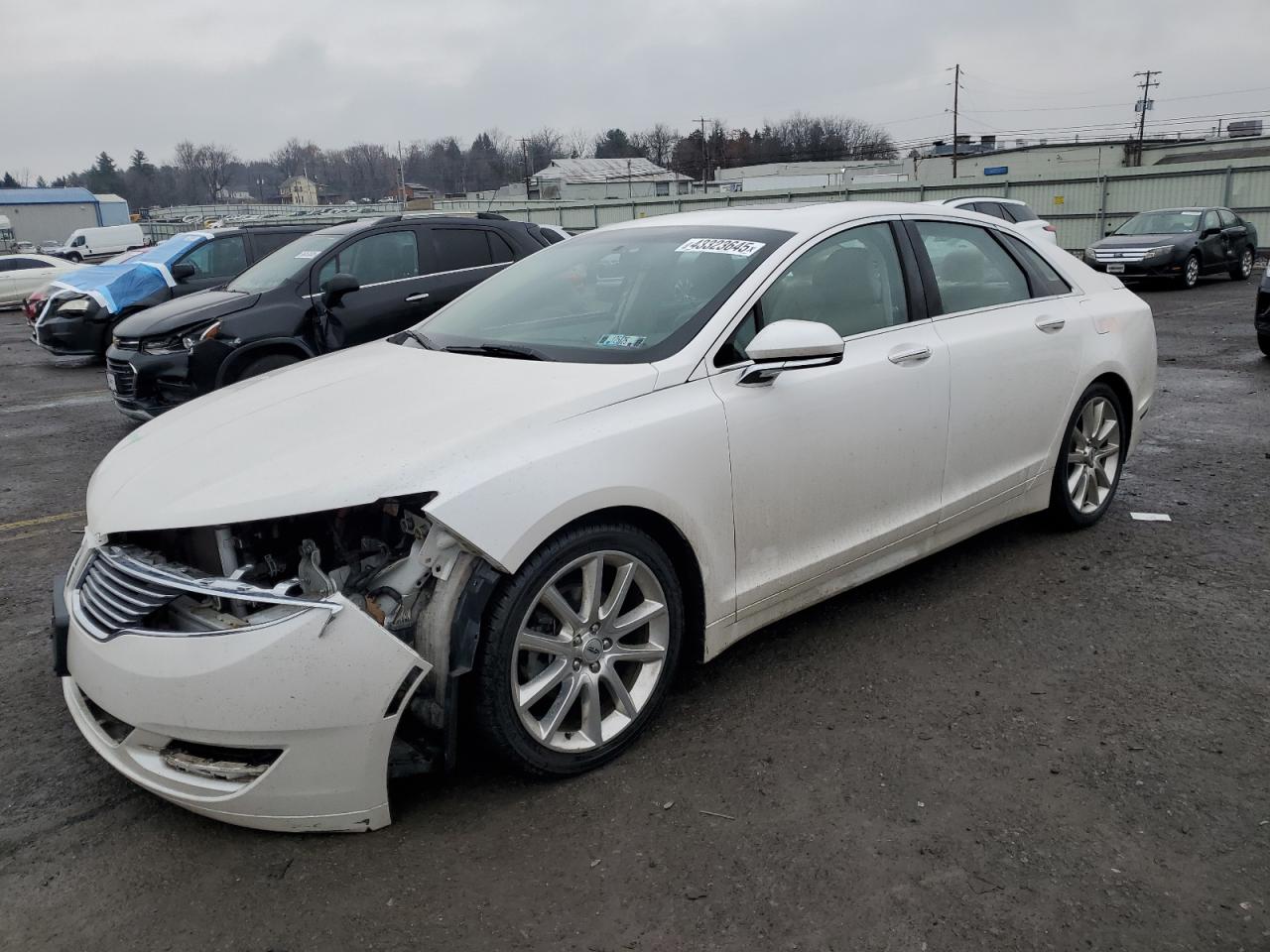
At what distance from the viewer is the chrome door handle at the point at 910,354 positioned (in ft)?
12.4

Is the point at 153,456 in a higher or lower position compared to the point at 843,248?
lower

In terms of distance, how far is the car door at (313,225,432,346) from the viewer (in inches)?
312

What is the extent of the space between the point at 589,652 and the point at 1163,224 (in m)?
19.8

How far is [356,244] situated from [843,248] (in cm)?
567

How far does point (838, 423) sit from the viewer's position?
3537 millimetres

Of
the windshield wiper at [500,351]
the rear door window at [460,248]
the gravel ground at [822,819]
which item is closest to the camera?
the gravel ground at [822,819]

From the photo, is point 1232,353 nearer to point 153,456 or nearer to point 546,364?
point 546,364

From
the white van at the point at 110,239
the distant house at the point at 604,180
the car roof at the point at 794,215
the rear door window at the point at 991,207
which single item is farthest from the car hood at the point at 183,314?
the distant house at the point at 604,180

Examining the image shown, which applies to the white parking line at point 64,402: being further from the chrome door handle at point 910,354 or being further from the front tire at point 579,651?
the chrome door handle at point 910,354

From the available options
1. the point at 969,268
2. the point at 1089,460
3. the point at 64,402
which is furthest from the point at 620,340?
the point at 64,402

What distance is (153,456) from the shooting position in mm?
3160

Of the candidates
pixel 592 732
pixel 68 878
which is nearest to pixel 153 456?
pixel 68 878

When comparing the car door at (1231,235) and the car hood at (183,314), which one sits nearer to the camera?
the car hood at (183,314)

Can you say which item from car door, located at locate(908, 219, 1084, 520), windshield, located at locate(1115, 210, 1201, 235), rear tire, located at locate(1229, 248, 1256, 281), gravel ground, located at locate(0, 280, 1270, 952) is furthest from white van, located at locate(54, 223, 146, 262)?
car door, located at locate(908, 219, 1084, 520)
